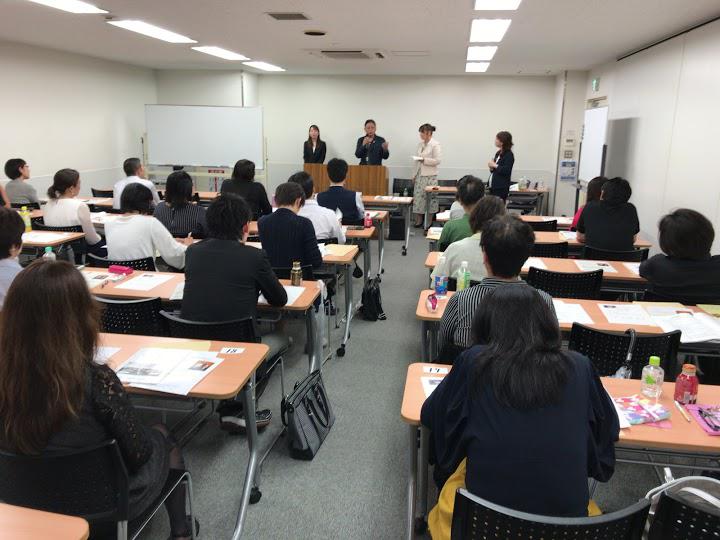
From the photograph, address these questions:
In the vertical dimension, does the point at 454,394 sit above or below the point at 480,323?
below

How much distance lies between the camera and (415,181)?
991cm

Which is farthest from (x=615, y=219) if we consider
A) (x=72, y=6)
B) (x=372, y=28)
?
(x=72, y=6)

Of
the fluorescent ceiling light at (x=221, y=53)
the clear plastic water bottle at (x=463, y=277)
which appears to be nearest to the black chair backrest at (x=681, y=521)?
the clear plastic water bottle at (x=463, y=277)

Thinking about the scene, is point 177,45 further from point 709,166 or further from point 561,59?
point 709,166

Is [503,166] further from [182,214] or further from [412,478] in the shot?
[412,478]

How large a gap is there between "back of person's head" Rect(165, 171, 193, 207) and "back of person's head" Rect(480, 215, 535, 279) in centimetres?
316

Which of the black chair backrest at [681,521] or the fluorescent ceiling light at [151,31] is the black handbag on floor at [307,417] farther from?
the fluorescent ceiling light at [151,31]

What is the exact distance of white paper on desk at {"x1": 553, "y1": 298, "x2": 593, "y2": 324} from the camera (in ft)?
9.68

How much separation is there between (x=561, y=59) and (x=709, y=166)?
3.87m

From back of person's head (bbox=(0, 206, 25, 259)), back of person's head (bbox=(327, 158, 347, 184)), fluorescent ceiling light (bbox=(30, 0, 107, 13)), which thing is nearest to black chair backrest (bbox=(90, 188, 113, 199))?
fluorescent ceiling light (bbox=(30, 0, 107, 13))

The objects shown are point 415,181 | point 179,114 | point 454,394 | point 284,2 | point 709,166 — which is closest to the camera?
point 454,394

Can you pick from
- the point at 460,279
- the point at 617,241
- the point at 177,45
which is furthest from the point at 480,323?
the point at 177,45

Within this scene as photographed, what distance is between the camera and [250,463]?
8.33 ft

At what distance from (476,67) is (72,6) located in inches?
256
